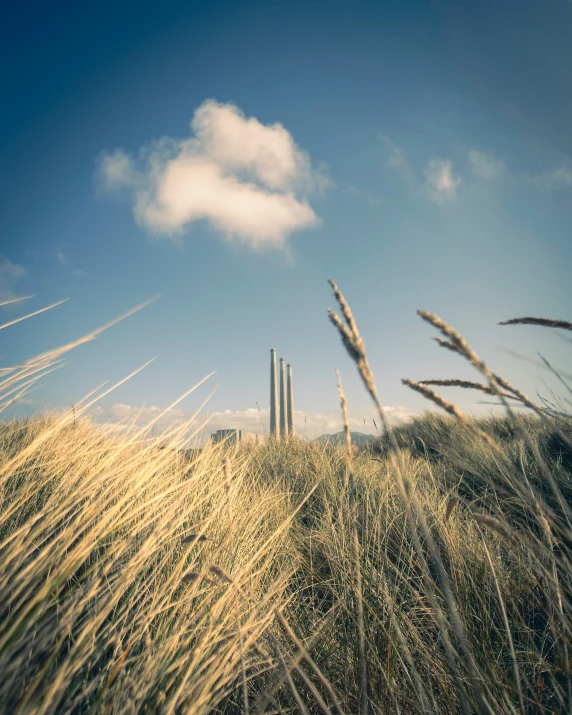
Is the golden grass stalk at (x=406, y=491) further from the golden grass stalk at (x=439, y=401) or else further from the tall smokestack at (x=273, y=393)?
the tall smokestack at (x=273, y=393)

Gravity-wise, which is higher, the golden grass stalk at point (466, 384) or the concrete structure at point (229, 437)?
the concrete structure at point (229, 437)

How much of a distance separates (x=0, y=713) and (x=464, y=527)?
8.33 feet

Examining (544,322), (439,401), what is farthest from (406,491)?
(544,322)

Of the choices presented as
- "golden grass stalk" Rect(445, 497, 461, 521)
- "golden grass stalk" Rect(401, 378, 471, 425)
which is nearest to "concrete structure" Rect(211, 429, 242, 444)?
"golden grass stalk" Rect(445, 497, 461, 521)

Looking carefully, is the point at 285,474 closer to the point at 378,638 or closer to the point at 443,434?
the point at 378,638

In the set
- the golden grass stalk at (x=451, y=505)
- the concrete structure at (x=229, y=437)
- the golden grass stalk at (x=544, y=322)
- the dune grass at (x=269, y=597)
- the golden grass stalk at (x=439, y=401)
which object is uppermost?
the concrete structure at (x=229, y=437)

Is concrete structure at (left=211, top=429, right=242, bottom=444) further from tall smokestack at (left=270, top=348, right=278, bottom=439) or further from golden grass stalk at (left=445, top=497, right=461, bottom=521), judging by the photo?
tall smokestack at (left=270, top=348, right=278, bottom=439)

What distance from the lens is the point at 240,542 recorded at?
2039 millimetres

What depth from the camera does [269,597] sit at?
1191 mm

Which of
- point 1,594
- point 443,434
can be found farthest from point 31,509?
point 443,434

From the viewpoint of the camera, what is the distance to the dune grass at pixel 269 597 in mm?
831

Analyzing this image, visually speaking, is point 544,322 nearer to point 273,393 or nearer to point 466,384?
point 466,384

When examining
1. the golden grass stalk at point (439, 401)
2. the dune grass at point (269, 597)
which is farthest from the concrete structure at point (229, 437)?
the golden grass stalk at point (439, 401)

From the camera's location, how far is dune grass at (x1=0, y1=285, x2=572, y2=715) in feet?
2.73
